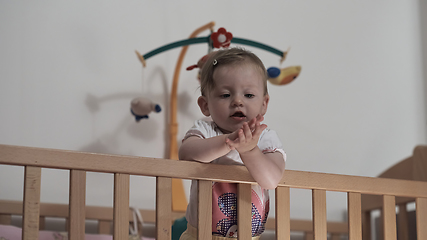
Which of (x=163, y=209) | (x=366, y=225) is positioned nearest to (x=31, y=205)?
(x=163, y=209)

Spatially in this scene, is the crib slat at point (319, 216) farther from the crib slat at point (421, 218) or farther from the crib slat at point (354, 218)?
the crib slat at point (421, 218)

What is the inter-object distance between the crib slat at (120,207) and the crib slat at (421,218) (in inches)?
27.3

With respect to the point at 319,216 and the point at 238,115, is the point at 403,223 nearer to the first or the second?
the point at 319,216

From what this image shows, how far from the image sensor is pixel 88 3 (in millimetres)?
1693

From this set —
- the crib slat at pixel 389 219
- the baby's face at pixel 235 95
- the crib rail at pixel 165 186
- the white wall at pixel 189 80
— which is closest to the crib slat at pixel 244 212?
the crib rail at pixel 165 186

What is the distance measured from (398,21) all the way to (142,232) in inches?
54.1

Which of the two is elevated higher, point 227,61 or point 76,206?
point 227,61

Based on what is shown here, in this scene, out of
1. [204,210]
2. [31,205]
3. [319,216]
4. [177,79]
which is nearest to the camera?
[31,205]

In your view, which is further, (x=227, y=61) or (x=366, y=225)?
(x=366, y=225)

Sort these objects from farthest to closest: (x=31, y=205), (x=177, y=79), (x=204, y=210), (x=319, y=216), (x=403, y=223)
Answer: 1. (x=177, y=79)
2. (x=403, y=223)
3. (x=319, y=216)
4. (x=204, y=210)
5. (x=31, y=205)

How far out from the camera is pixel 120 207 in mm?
851

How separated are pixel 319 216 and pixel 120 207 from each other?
0.41 meters

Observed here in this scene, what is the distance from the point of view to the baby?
3.00 feet

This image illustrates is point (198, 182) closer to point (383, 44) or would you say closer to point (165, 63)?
point (165, 63)
